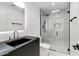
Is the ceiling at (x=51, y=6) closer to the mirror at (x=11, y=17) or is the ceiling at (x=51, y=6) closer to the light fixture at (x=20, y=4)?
the light fixture at (x=20, y=4)

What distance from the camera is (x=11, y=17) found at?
184 centimetres

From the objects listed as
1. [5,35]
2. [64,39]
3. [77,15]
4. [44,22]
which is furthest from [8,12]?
[64,39]

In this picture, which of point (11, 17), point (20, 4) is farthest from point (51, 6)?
point (11, 17)

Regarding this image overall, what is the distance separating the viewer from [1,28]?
5.12ft

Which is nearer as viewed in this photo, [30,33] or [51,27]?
[30,33]

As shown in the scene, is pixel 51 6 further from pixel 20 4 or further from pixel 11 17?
pixel 11 17

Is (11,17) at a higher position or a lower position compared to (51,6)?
lower

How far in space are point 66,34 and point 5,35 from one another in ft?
10.0

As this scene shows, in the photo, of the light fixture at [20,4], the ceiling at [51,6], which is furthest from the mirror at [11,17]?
the ceiling at [51,6]

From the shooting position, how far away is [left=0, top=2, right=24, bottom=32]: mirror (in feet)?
5.26

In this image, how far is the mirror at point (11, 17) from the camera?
63.2 inches

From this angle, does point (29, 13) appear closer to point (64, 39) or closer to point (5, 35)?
point (5, 35)

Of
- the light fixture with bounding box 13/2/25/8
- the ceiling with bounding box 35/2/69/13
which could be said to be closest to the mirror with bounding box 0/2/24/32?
the light fixture with bounding box 13/2/25/8

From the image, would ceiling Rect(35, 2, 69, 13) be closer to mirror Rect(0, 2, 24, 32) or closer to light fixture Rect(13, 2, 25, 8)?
light fixture Rect(13, 2, 25, 8)
